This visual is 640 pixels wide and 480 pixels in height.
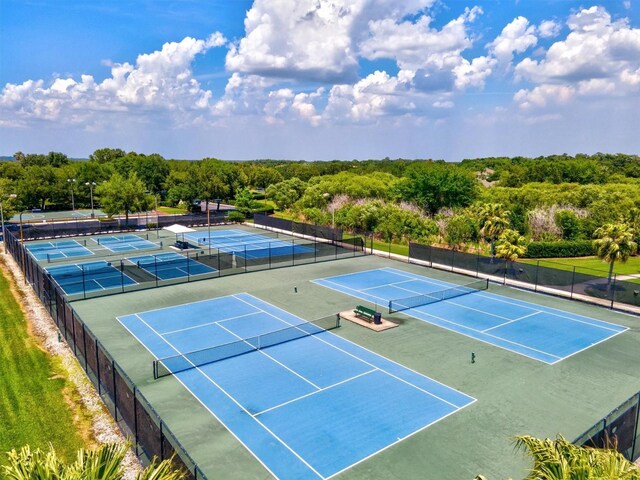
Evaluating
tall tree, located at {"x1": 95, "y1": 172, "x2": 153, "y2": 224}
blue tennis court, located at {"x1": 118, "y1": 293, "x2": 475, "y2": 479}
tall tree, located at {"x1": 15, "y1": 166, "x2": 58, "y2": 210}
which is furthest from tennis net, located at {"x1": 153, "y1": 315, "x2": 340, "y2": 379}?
tall tree, located at {"x1": 15, "y1": 166, "x2": 58, "y2": 210}

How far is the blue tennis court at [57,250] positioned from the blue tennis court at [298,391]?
2097 centimetres

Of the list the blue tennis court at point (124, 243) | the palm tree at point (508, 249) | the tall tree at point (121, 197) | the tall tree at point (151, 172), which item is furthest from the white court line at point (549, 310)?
the tall tree at point (151, 172)

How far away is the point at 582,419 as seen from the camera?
615 inches

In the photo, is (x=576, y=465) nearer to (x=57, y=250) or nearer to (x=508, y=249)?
(x=508, y=249)

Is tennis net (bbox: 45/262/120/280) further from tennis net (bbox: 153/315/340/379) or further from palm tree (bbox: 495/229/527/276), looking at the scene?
palm tree (bbox: 495/229/527/276)

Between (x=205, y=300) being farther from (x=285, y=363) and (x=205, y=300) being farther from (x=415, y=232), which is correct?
(x=415, y=232)

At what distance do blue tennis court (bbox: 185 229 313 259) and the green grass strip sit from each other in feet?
70.2

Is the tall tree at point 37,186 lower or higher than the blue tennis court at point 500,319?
higher

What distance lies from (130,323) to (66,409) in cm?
853

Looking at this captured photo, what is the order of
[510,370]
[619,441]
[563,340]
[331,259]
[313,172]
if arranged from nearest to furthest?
[619,441]
[510,370]
[563,340]
[331,259]
[313,172]

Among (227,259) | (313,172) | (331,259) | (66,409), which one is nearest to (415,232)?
(331,259)

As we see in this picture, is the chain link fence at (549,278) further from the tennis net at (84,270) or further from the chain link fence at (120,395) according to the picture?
the chain link fence at (120,395)

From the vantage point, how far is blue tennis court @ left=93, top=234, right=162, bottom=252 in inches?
1790

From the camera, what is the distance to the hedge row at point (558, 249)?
43.0 meters
